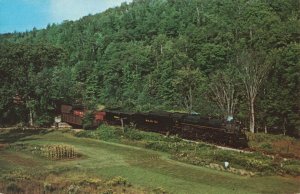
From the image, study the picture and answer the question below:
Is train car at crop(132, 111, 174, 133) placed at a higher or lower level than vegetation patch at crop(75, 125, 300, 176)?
higher

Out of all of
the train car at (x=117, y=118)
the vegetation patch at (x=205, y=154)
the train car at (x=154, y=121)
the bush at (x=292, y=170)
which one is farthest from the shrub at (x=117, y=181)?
the train car at (x=117, y=118)

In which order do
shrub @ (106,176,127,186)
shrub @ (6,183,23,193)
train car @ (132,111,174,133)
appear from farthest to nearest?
train car @ (132,111,174,133)
shrub @ (106,176,127,186)
shrub @ (6,183,23,193)

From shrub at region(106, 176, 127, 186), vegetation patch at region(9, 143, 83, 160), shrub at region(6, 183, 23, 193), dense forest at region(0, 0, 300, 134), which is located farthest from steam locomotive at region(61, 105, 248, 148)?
shrub at region(6, 183, 23, 193)

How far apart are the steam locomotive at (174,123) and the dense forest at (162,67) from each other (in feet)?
5.61

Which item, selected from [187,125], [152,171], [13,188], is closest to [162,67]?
[187,125]

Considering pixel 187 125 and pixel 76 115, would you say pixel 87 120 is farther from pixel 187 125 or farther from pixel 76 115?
pixel 187 125

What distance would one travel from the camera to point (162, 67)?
46719 millimetres

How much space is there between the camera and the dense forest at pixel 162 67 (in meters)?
31.4

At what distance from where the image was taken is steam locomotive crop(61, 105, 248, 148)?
3944cm

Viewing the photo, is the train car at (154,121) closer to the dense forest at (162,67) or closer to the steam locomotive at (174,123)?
the steam locomotive at (174,123)

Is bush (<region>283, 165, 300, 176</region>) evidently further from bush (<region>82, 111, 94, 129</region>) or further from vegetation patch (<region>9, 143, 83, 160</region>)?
bush (<region>82, 111, 94, 129</region>)

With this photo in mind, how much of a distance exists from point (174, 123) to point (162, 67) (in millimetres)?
6450

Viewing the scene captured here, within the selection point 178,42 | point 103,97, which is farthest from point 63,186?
point 178,42

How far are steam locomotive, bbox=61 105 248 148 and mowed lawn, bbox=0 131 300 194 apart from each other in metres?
11.5
